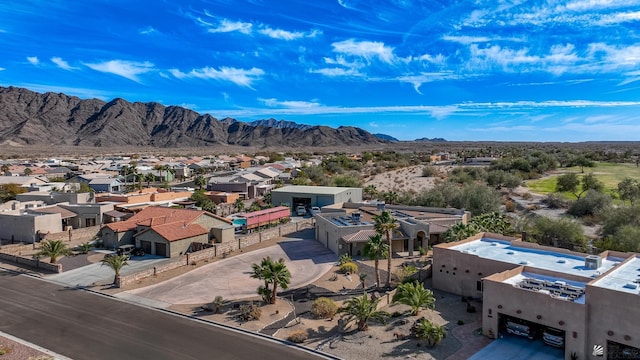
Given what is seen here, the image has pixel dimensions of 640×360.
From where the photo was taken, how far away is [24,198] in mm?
56938

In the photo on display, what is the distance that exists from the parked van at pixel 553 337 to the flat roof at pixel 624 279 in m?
2.87

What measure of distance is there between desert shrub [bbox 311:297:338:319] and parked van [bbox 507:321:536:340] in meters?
9.39

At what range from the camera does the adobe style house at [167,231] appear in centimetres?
3812

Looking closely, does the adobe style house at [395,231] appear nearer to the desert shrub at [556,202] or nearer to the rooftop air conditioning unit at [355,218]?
the rooftop air conditioning unit at [355,218]

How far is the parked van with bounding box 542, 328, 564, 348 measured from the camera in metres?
21.0

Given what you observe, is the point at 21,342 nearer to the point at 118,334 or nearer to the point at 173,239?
the point at 118,334

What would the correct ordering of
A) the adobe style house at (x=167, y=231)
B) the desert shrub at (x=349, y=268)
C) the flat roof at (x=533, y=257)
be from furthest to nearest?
the adobe style house at (x=167, y=231) < the desert shrub at (x=349, y=268) < the flat roof at (x=533, y=257)

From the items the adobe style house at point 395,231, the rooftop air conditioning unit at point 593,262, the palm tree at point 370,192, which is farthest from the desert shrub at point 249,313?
the palm tree at point 370,192

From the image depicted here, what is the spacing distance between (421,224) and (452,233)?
4827 millimetres

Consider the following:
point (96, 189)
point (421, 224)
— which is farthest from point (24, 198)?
point (421, 224)

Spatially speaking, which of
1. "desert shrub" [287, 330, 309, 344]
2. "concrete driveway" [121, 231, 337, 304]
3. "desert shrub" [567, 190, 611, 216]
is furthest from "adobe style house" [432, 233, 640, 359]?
"desert shrub" [567, 190, 611, 216]

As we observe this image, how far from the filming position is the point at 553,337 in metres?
21.2

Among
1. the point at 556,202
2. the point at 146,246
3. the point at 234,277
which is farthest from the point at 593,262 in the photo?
the point at 556,202

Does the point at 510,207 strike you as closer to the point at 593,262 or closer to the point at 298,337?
the point at 593,262
